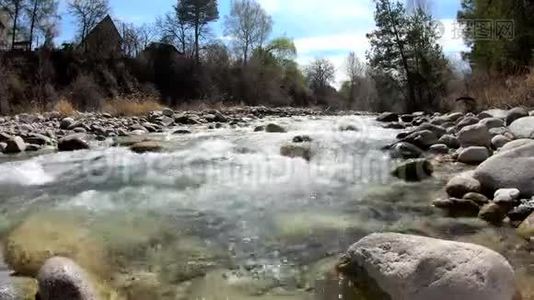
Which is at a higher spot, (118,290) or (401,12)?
(401,12)

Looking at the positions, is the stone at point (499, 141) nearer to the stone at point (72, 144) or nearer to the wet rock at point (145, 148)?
the wet rock at point (145, 148)

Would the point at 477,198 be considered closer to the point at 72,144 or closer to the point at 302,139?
the point at 302,139

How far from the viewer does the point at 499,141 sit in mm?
7105

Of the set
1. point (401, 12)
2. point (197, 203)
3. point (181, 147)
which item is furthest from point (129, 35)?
point (197, 203)

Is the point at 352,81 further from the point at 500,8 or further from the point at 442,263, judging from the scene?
the point at 442,263

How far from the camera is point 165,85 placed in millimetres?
33938

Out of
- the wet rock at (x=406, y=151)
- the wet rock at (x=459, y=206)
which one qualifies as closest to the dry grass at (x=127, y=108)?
the wet rock at (x=406, y=151)

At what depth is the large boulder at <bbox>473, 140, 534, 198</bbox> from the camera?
462cm

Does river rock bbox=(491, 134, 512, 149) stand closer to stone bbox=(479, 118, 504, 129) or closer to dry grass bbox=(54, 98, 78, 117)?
stone bbox=(479, 118, 504, 129)

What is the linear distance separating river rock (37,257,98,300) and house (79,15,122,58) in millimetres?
32297

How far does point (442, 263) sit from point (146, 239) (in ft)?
7.01

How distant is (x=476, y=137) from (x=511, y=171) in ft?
9.39

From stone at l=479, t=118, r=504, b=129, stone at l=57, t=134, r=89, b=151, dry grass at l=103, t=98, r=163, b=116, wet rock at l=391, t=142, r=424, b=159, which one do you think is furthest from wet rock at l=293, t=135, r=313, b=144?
dry grass at l=103, t=98, r=163, b=116

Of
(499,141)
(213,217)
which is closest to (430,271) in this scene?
(213,217)
